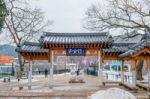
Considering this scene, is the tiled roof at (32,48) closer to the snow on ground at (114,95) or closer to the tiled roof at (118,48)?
the tiled roof at (118,48)

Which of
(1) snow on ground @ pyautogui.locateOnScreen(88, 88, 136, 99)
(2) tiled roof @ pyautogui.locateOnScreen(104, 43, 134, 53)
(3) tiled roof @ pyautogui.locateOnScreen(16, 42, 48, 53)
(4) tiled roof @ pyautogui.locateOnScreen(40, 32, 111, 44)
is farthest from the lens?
(2) tiled roof @ pyautogui.locateOnScreen(104, 43, 134, 53)

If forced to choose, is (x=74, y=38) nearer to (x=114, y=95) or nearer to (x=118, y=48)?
(x=118, y=48)

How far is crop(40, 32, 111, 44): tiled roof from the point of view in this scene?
26469 millimetres

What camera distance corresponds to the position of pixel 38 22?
44.0 meters

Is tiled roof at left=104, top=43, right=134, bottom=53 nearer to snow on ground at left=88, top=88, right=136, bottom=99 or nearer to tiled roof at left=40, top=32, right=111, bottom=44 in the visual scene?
tiled roof at left=40, top=32, right=111, bottom=44

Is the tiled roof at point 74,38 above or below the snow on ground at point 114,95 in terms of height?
above

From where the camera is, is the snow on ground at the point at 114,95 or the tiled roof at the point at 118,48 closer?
the snow on ground at the point at 114,95

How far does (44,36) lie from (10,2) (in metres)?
11.7

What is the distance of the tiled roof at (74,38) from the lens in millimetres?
26469

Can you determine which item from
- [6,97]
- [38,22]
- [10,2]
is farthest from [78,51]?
[38,22]

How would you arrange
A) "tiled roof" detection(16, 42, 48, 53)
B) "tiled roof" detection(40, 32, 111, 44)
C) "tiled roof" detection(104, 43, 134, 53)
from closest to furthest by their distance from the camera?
1. "tiled roof" detection(40, 32, 111, 44)
2. "tiled roof" detection(16, 42, 48, 53)
3. "tiled roof" detection(104, 43, 134, 53)

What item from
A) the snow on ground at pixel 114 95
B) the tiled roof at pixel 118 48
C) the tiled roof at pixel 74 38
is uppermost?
the tiled roof at pixel 74 38

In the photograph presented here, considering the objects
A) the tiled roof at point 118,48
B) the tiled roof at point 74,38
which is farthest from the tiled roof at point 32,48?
the tiled roof at point 118,48

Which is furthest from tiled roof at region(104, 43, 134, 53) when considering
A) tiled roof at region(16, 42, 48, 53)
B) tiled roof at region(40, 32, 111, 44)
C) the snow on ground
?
the snow on ground
